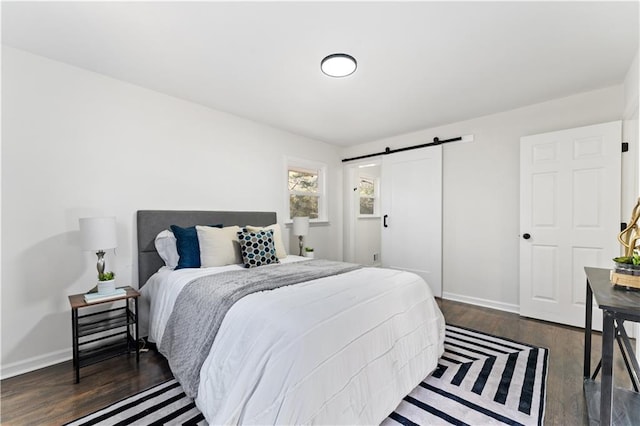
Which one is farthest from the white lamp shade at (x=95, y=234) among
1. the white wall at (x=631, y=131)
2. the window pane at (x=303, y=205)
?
the white wall at (x=631, y=131)

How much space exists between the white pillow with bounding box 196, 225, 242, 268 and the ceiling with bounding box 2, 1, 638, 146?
1429 mm

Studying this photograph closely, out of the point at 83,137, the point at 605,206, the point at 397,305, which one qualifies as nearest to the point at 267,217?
the point at 83,137

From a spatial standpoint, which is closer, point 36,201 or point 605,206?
point 36,201

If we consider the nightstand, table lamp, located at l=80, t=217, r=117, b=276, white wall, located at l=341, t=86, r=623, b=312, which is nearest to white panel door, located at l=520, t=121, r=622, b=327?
white wall, located at l=341, t=86, r=623, b=312

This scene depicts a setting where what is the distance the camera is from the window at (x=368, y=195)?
5.56 metres

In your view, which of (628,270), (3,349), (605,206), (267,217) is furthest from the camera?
(267,217)

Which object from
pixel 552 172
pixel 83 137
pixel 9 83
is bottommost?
pixel 552 172

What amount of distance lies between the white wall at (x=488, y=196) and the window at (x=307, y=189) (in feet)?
6.07

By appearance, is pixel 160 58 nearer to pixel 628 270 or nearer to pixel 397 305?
pixel 397 305

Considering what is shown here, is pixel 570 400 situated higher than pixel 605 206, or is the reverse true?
pixel 605 206

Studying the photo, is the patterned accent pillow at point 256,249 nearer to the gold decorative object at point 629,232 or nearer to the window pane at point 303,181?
the window pane at point 303,181

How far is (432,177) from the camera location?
4023 mm

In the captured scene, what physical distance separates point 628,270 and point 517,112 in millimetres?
2586

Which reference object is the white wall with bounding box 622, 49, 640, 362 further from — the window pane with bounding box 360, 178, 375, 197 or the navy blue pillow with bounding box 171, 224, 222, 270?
the navy blue pillow with bounding box 171, 224, 222, 270
